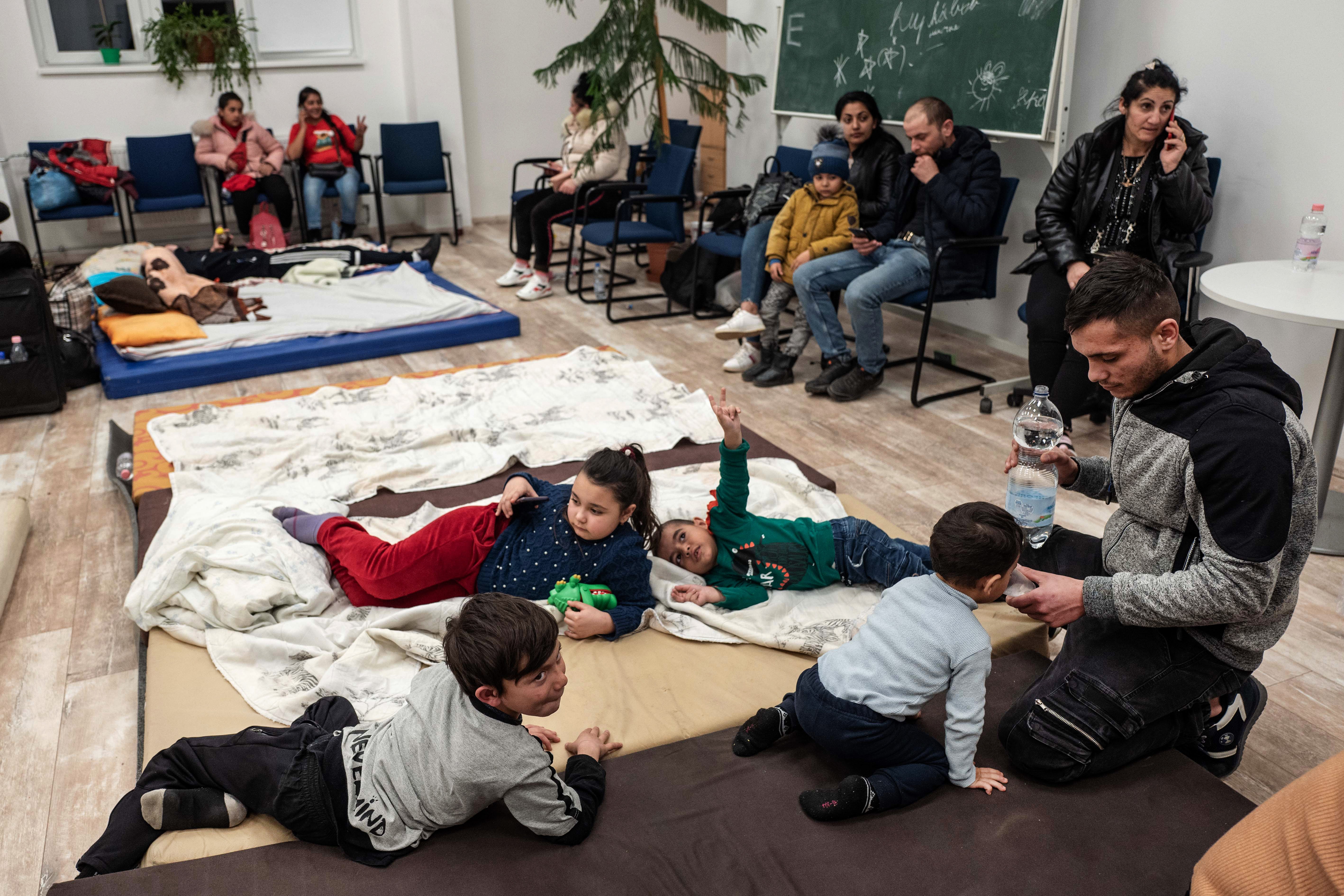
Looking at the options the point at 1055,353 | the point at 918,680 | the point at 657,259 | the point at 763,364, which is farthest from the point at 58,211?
the point at 918,680

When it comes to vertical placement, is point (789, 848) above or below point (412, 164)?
below

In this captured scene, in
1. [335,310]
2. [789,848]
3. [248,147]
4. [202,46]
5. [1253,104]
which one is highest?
[202,46]

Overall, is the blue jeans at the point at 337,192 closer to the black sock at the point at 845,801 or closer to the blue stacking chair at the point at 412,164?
the blue stacking chair at the point at 412,164

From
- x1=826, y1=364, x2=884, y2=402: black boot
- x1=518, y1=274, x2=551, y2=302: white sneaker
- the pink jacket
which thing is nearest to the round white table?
x1=826, y1=364, x2=884, y2=402: black boot

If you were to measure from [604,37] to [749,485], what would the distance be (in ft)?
13.5

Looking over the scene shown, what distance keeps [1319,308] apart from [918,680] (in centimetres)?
176

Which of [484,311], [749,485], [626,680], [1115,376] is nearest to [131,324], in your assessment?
[484,311]

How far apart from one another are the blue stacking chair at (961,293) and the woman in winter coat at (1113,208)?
0.25m

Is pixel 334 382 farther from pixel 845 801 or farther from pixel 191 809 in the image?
pixel 845 801

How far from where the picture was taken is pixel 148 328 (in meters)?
4.44

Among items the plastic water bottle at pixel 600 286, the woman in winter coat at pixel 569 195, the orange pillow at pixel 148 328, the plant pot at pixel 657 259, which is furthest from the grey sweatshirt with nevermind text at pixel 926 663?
the plant pot at pixel 657 259

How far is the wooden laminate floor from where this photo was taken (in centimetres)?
200

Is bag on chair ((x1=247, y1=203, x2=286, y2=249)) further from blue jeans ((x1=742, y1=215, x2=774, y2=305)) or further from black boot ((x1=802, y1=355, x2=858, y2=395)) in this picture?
black boot ((x1=802, y1=355, x2=858, y2=395))

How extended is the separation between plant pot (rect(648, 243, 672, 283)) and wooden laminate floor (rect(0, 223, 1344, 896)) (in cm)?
67
